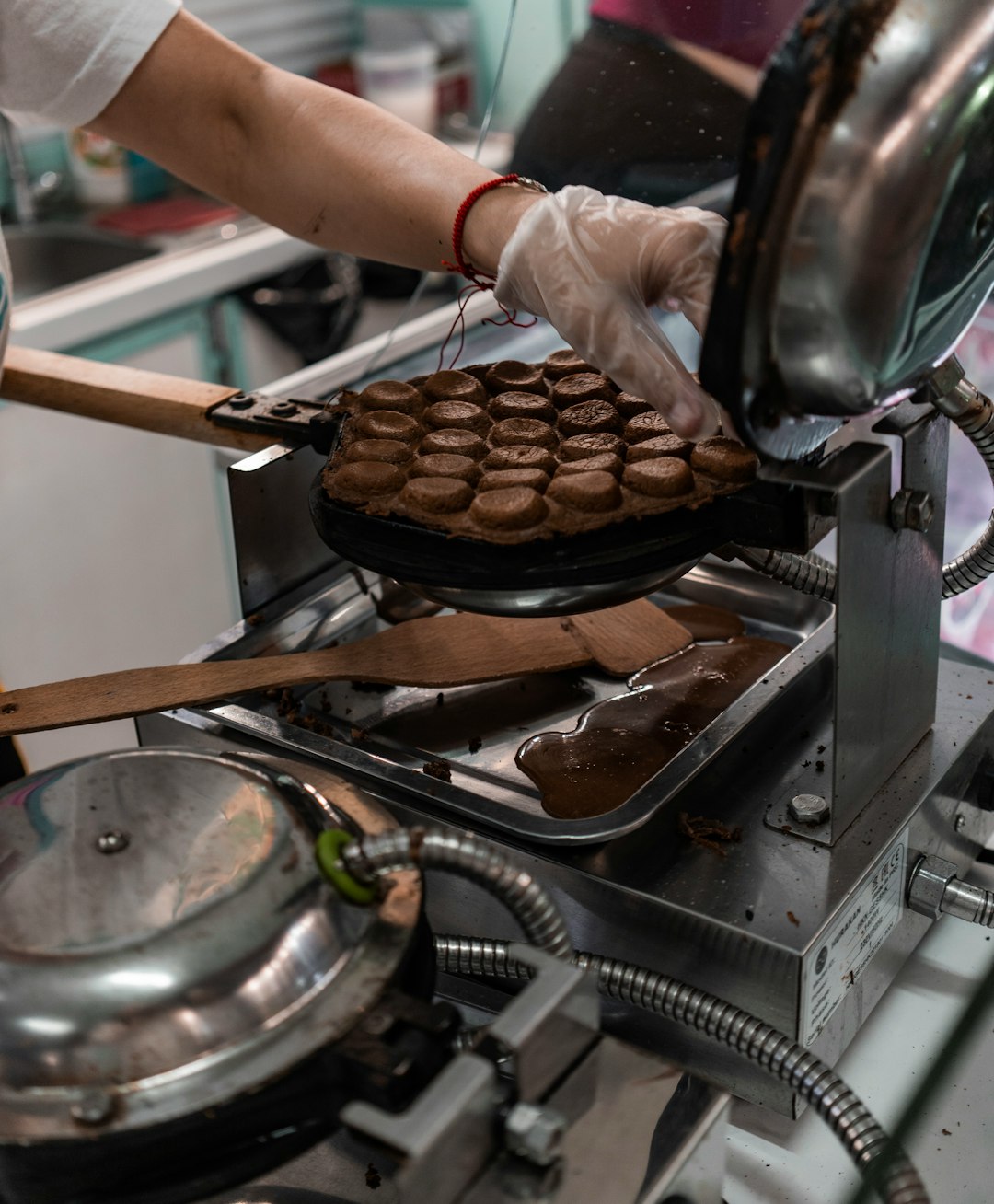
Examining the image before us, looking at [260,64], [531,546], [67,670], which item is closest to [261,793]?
[531,546]

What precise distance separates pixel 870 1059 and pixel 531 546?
0.48 meters

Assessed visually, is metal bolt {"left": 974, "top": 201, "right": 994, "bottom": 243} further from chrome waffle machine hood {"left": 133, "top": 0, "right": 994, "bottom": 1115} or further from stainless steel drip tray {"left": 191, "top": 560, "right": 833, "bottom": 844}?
stainless steel drip tray {"left": 191, "top": 560, "right": 833, "bottom": 844}

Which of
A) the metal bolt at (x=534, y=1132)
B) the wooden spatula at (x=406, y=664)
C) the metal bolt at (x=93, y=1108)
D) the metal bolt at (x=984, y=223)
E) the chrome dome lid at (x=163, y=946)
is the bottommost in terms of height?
the wooden spatula at (x=406, y=664)

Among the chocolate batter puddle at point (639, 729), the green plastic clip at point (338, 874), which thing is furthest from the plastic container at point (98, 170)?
the green plastic clip at point (338, 874)

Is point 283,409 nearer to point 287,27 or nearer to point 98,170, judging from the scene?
point 98,170

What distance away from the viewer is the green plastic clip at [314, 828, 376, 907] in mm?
693

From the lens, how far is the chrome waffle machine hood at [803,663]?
71cm

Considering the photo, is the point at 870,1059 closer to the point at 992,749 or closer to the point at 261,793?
the point at 992,749

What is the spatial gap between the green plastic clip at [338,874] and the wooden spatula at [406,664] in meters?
0.39

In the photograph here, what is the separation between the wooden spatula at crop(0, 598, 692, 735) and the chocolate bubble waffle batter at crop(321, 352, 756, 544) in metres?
0.19

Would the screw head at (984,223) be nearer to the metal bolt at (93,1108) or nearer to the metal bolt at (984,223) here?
the metal bolt at (984,223)

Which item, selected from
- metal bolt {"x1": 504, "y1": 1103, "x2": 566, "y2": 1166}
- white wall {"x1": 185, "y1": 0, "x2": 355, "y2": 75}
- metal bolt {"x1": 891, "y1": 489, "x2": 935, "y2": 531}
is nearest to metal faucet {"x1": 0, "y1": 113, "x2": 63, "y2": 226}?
white wall {"x1": 185, "y1": 0, "x2": 355, "y2": 75}

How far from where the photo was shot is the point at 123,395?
4.45 feet

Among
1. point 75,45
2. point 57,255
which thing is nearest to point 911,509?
point 75,45
